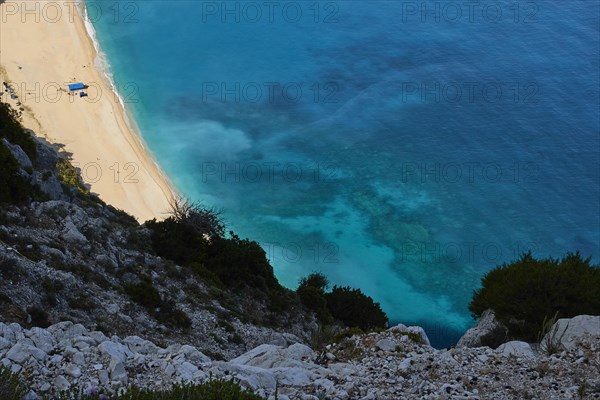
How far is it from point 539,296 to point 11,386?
13.1 meters

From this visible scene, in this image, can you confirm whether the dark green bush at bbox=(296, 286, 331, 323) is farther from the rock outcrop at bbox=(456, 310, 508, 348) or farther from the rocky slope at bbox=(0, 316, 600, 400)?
the rocky slope at bbox=(0, 316, 600, 400)

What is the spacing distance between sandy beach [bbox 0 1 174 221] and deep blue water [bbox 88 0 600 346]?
2.04 metres

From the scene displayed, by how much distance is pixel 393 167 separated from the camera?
46594mm

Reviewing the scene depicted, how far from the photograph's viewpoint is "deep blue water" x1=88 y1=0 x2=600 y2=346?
131ft

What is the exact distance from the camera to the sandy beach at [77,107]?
3972cm

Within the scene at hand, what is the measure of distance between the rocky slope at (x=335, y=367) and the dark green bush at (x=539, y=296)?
2.61 metres

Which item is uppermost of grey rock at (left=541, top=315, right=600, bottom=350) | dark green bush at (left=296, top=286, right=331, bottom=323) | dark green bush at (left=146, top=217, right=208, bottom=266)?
dark green bush at (left=146, top=217, right=208, bottom=266)

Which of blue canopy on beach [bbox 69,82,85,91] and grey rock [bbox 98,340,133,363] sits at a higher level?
blue canopy on beach [bbox 69,82,85,91]

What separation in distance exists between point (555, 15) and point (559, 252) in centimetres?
3457

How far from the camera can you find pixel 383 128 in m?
50.1
